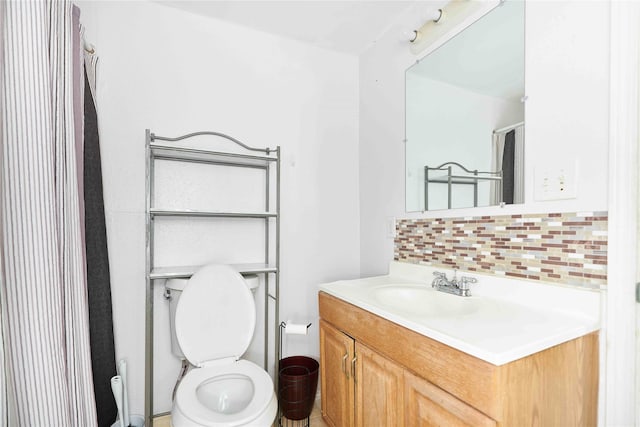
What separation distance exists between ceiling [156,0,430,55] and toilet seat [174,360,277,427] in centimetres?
190

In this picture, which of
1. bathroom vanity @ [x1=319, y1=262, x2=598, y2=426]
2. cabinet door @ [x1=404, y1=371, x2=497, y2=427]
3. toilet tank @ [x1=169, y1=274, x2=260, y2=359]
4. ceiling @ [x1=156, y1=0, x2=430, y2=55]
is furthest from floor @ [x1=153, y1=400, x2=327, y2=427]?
ceiling @ [x1=156, y1=0, x2=430, y2=55]

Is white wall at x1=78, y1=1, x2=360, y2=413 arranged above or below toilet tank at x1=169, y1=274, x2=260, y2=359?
above

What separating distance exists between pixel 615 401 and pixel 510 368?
1.58 ft

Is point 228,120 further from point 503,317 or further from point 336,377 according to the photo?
point 503,317

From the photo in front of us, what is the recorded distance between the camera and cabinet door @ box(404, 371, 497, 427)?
87 centimetres

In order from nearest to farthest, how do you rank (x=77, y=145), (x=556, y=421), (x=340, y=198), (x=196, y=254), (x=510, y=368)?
(x=510, y=368), (x=556, y=421), (x=77, y=145), (x=196, y=254), (x=340, y=198)

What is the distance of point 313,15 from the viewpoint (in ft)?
6.09

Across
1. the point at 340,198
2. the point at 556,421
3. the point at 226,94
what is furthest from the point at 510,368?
the point at 226,94

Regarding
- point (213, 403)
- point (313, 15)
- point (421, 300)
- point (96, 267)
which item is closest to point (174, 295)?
point (96, 267)

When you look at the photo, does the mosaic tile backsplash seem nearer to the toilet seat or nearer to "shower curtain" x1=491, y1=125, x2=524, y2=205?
"shower curtain" x1=491, y1=125, x2=524, y2=205

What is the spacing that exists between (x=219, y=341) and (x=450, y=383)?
110cm

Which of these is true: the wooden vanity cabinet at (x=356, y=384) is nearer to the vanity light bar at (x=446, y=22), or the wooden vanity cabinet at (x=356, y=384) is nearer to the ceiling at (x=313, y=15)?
the vanity light bar at (x=446, y=22)

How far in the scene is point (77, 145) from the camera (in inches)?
46.1

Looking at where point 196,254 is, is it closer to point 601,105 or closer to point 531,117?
point 531,117
